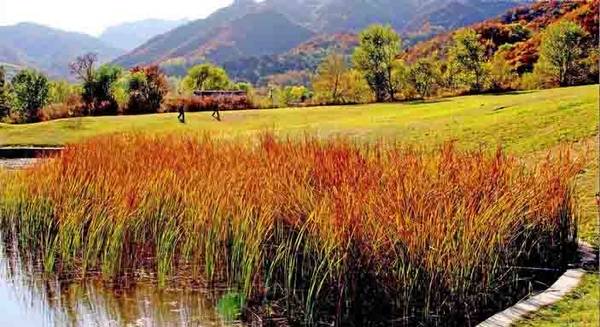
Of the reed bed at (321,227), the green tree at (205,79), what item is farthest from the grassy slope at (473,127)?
the green tree at (205,79)

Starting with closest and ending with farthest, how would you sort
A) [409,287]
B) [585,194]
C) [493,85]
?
1. [409,287]
2. [585,194]
3. [493,85]

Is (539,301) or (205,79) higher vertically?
(205,79)

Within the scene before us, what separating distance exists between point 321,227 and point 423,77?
41.1 m

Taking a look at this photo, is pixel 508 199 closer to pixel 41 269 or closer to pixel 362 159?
pixel 362 159

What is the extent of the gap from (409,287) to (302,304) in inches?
37.5

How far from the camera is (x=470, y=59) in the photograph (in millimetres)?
44625

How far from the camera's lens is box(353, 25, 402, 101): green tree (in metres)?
46.5

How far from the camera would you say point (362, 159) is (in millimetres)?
7863

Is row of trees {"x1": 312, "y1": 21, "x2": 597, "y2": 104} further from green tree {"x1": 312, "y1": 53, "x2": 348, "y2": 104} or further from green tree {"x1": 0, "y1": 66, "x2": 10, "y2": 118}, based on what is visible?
green tree {"x1": 0, "y1": 66, "x2": 10, "y2": 118}

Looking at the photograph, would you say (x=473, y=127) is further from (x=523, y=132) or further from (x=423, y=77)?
(x=423, y=77)

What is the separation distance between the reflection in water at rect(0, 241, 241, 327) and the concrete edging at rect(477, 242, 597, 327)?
7.13ft

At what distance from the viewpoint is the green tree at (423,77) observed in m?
45.5

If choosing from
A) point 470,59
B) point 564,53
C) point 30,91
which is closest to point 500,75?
point 470,59

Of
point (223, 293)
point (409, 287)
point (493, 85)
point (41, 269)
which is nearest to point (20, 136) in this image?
point (41, 269)
